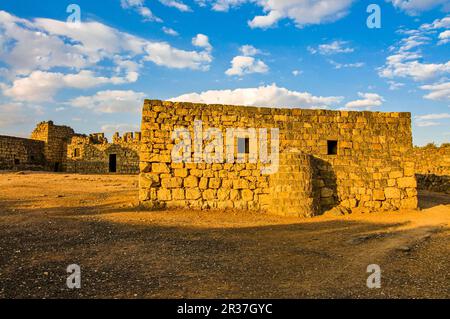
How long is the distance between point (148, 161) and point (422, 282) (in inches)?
312

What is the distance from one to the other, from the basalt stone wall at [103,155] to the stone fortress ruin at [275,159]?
1753 centimetres

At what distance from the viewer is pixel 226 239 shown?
6.73m

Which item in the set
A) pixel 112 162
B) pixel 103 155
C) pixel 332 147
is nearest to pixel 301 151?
pixel 332 147

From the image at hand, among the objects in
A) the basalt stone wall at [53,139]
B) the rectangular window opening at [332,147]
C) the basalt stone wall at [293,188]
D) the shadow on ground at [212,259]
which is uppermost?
the basalt stone wall at [53,139]

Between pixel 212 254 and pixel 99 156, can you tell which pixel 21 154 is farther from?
pixel 212 254

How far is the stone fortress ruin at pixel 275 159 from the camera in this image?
32.8 feet

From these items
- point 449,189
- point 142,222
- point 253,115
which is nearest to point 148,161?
point 142,222

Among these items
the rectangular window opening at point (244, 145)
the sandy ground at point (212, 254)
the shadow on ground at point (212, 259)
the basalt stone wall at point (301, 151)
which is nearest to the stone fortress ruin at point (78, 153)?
the sandy ground at point (212, 254)

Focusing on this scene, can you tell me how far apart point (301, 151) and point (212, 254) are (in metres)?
6.47

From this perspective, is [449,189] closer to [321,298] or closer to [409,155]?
[409,155]

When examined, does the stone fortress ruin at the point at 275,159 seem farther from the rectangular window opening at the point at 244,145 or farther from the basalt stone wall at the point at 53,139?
the basalt stone wall at the point at 53,139

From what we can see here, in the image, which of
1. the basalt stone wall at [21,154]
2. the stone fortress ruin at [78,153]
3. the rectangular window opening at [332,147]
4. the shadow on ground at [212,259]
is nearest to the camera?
the shadow on ground at [212,259]

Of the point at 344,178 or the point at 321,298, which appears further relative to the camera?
the point at 344,178

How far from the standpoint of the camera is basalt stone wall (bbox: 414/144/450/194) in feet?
61.0
